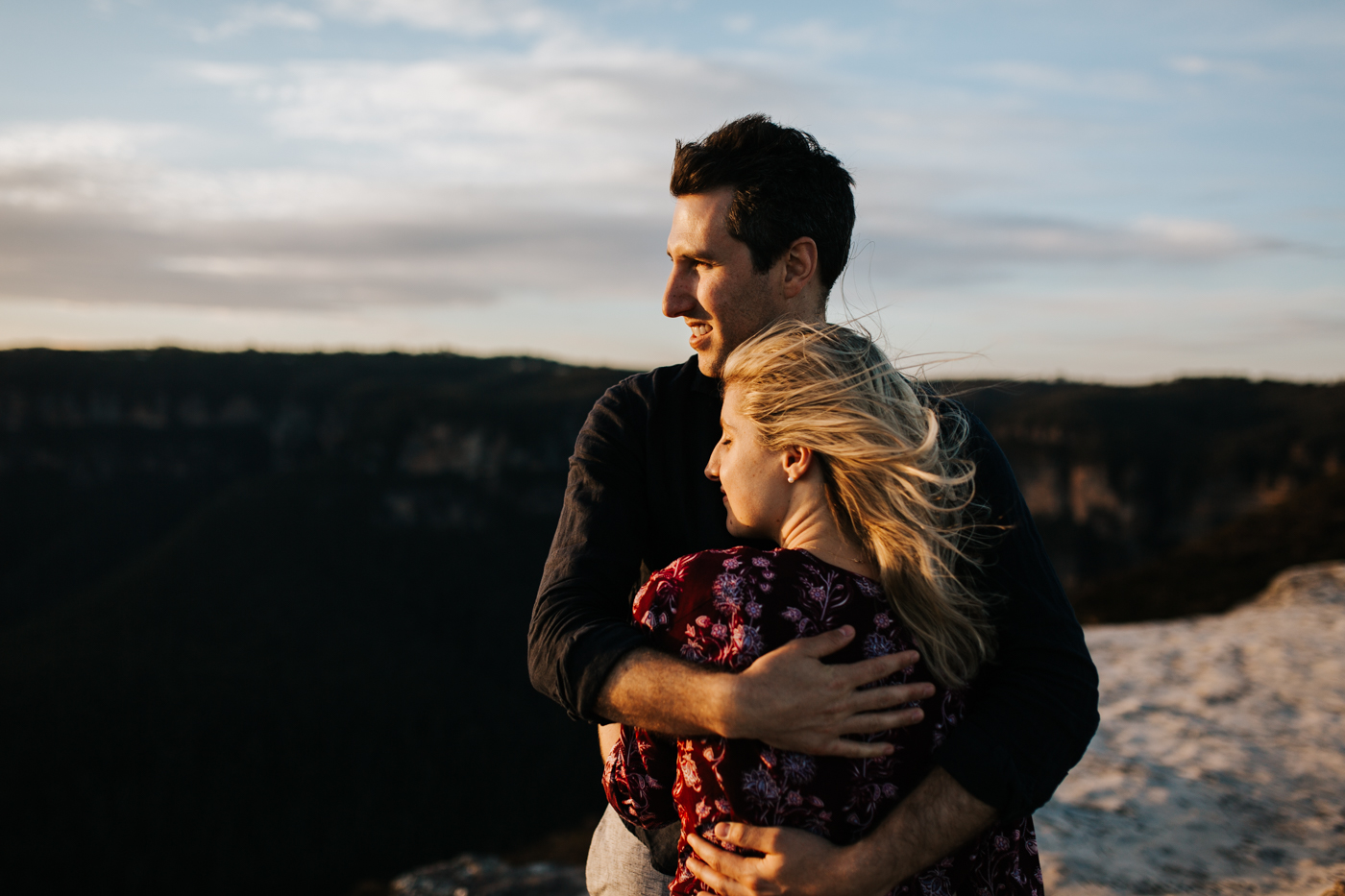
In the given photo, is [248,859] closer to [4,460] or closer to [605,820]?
[605,820]

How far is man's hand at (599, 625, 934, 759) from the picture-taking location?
1.57 metres

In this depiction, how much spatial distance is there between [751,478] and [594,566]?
535mm

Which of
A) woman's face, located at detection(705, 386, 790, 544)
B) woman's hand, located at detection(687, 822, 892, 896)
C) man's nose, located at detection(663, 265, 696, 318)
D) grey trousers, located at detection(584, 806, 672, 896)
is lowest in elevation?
grey trousers, located at detection(584, 806, 672, 896)

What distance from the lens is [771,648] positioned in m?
1.66

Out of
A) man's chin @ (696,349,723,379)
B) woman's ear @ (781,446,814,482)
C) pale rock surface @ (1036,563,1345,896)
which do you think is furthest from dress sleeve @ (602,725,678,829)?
pale rock surface @ (1036,563,1345,896)

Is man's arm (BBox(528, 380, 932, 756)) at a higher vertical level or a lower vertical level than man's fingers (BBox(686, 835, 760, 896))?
higher

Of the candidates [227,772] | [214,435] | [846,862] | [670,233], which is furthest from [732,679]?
[214,435]

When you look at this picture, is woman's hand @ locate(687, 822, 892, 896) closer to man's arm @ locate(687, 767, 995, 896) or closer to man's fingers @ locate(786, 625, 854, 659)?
man's arm @ locate(687, 767, 995, 896)

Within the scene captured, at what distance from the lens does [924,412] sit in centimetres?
192

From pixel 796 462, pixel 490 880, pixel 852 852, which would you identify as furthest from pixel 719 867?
pixel 490 880

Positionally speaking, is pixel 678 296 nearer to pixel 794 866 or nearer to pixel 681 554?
pixel 681 554

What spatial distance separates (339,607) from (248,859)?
87.3 ft

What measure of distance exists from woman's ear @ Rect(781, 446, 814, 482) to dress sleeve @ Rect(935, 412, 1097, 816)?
0.55 m

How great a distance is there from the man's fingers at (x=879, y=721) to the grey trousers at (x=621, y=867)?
0.92 metres
